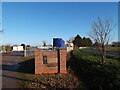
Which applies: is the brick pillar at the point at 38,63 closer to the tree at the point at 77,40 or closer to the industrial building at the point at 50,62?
the industrial building at the point at 50,62

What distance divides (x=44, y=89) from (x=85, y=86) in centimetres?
223

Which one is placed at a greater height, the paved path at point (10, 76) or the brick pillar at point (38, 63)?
the brick pillar at point (38, 63)

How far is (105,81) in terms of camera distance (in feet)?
16.8

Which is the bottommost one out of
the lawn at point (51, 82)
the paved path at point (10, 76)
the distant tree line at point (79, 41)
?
the paved path at point (10, 76)

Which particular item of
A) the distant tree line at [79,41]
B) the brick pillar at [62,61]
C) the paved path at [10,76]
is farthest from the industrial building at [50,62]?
the distant tree line at [79,41]

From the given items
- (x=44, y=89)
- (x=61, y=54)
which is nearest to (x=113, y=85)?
(x=44, y=89)

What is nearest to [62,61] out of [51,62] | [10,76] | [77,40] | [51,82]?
[51,62]

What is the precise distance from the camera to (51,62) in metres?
9.86

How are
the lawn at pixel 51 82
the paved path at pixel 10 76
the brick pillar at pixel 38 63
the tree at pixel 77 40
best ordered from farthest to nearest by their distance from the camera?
the tree at pixel 77 40 → the brick pillar at pixel 38 63 → the paved path at pixel 10 76 → the lawn at pixel 51 82

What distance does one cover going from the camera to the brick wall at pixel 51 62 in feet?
31.6

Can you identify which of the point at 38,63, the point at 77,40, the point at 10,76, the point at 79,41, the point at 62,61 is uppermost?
the point at 77,40

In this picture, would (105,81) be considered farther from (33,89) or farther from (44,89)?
(33,89)

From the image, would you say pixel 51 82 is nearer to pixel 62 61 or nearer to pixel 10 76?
pixel 62 61

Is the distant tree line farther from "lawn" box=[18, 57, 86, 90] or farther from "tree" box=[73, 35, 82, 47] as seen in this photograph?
"lawn" box=[18, 57, 86, 90]
